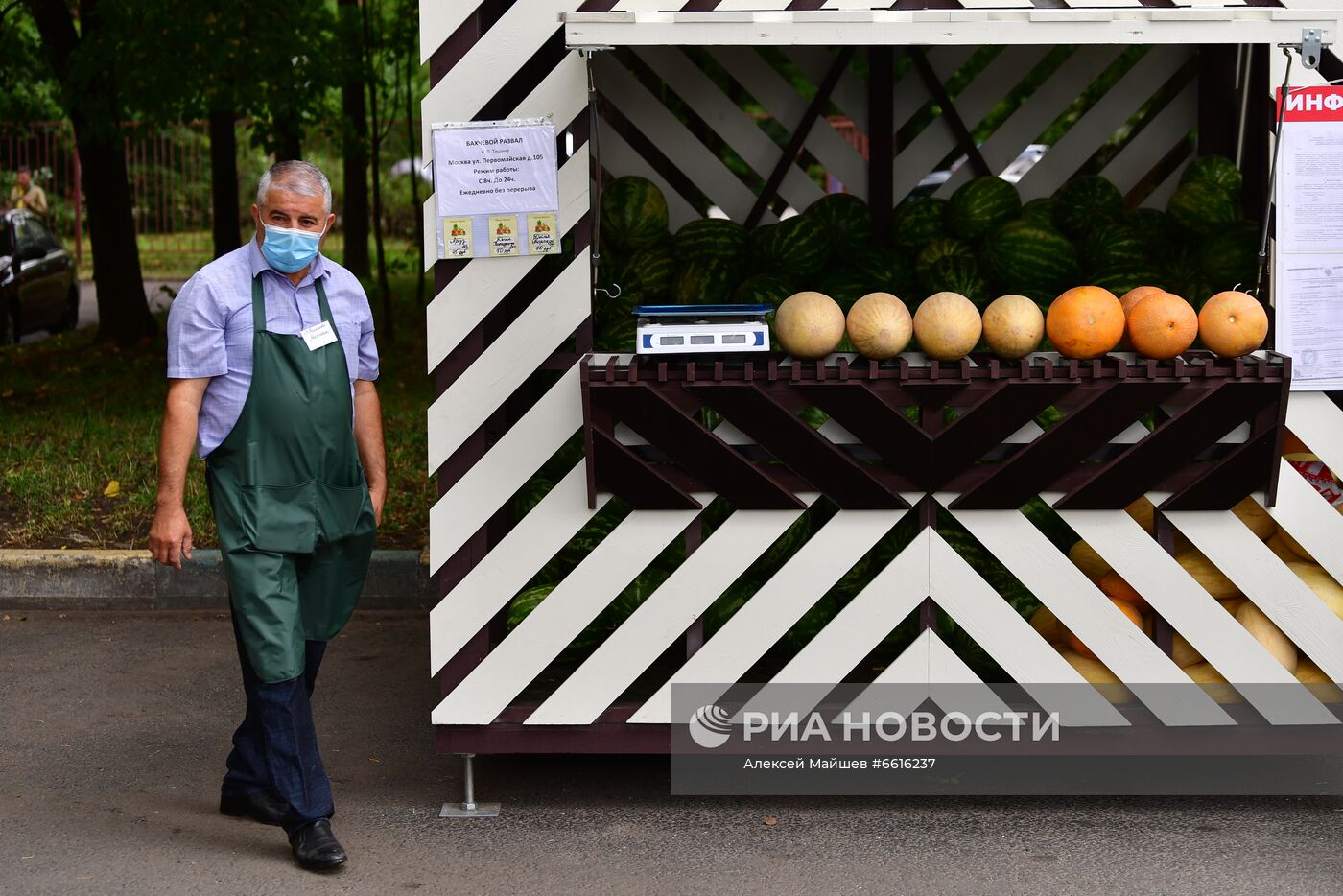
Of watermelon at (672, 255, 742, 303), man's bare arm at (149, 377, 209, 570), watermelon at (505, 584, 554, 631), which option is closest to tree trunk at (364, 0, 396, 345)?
watermelon at (672, 255, 742, 303)

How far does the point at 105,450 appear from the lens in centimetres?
907

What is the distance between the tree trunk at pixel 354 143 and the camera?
11977 mm

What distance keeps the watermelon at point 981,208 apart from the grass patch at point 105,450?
3.14m

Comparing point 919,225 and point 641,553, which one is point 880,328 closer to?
point 641,553

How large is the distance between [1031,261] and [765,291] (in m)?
0.93

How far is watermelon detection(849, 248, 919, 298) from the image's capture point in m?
5.76

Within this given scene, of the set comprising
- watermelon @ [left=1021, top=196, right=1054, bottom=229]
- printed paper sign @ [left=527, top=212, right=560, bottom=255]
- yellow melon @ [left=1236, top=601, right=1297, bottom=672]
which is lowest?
yellow melon @ [left=1236, top=601, right=1297, bottom=672]

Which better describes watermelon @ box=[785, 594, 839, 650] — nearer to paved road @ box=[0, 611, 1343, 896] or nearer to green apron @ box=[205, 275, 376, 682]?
paved road @ box=[0, 611, 1343, 896]

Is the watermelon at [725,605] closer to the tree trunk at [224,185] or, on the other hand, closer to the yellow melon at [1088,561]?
the yellow melon at [1088,561]

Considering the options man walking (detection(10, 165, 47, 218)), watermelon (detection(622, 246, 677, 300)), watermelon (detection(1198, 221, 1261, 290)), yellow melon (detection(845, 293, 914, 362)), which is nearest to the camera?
yellow melon (detection(845, 293, 914, 362))

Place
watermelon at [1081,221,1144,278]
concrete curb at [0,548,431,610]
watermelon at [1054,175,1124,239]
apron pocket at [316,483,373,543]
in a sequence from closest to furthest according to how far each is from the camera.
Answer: apron pocket at [316,483,373,543], watermelon at [1081,221,1144,278], watermelon at [1054,175,1124,239], concrete curb at [0,548,431,610]

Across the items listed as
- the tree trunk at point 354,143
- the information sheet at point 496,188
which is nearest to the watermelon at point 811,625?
the information sheet at point 496,188

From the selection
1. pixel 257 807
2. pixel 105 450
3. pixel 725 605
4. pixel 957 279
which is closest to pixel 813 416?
pixel 725 605

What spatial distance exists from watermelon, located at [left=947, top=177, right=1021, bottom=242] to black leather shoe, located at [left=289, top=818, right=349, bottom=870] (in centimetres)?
307
